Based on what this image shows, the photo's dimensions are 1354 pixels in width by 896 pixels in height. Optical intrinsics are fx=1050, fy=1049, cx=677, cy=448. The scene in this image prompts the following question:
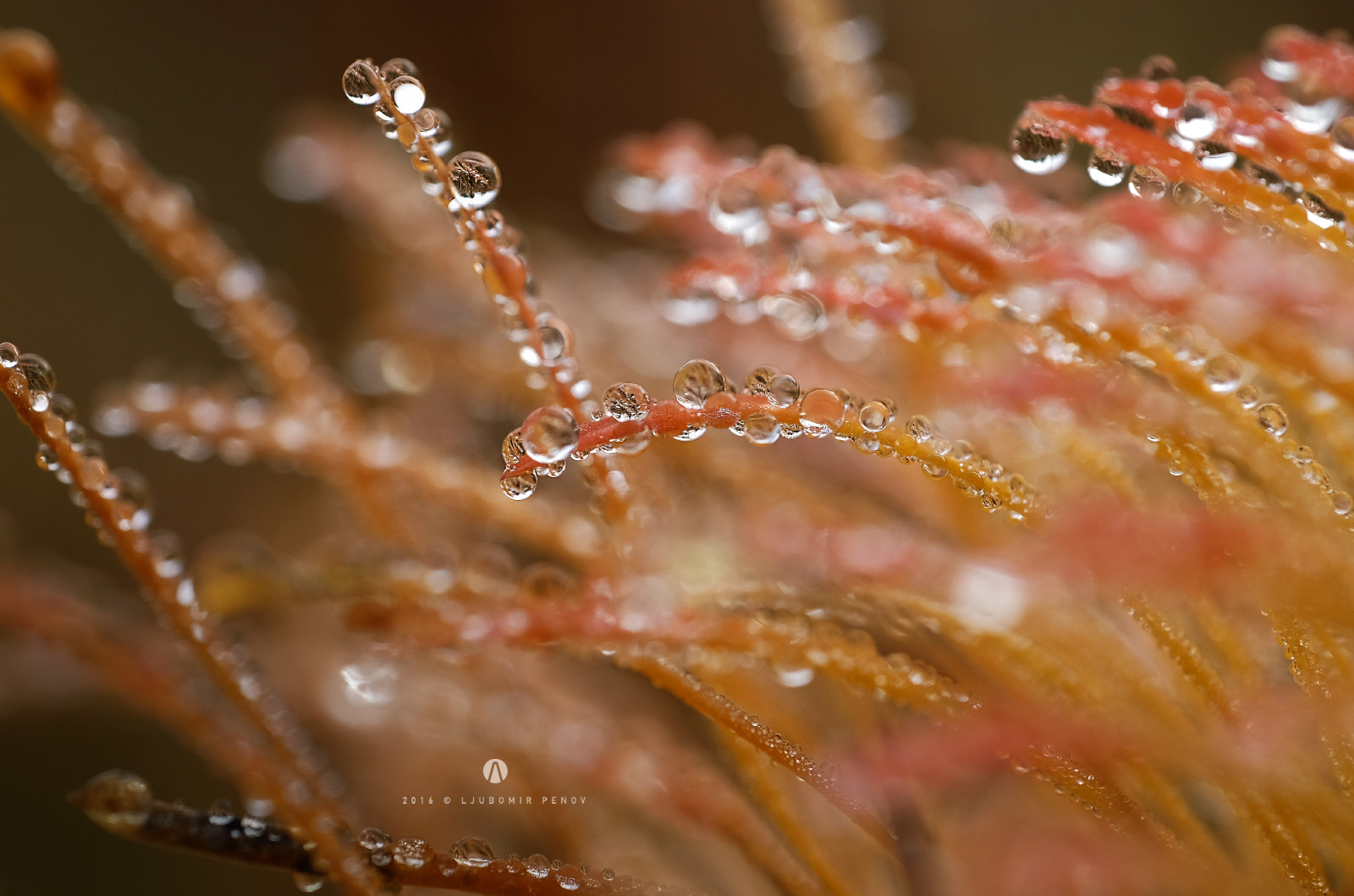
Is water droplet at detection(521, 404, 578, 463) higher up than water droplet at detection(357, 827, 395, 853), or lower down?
higher up

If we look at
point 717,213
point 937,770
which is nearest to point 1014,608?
point 937,770

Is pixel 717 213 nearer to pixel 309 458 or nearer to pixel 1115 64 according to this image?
pixel 309 458

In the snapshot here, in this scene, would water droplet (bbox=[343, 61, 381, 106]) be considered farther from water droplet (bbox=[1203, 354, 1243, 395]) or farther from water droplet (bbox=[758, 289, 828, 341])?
water droplet (bbox=[1203, 354, 1243, 395])

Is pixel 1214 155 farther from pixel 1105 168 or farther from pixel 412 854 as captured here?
pixel 412 854

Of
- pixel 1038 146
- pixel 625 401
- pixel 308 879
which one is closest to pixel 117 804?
pixel 308 879

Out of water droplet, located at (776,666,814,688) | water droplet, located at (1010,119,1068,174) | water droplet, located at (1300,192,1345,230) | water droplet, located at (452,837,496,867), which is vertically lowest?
water droplet, located at (452,837,496,867)

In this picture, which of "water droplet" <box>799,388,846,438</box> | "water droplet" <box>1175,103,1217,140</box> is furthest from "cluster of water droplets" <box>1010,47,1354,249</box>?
"water droplet" <box>799,388,846,438</box>

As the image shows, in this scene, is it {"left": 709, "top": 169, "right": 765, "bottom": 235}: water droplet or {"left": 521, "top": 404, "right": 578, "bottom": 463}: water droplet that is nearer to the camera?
{"left": 521, "top": 404, "right": 578, "bottom": 463}: water droplet
